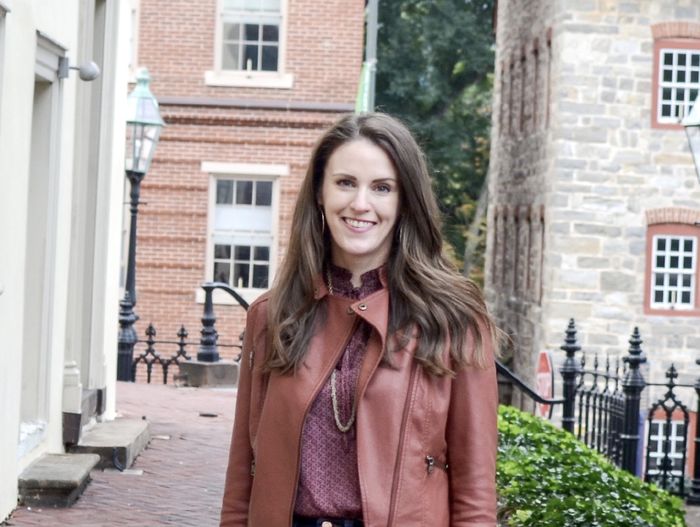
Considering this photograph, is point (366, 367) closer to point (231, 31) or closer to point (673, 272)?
point (231, 31)

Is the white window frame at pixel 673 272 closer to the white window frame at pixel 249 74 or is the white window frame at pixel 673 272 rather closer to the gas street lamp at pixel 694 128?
the white window frame at pixel 249 74

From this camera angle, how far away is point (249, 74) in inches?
951

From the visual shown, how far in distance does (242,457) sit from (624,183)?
23526 millimetres

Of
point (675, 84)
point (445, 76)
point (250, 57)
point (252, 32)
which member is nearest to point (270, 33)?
point (252, 32)

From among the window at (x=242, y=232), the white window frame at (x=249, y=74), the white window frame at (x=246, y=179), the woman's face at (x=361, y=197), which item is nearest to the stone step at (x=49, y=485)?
the woman's face at (x=361, y=197)

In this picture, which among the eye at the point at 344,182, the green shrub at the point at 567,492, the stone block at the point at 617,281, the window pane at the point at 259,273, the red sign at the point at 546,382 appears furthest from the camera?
the stone block at the point at 617,281

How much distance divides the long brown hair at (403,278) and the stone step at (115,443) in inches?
242

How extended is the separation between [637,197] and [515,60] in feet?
20.3

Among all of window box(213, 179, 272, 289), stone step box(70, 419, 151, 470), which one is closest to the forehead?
stone step box(70, 419, 151, 470)

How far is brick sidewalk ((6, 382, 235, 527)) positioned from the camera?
8000 mm

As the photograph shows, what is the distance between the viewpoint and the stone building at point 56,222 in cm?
758

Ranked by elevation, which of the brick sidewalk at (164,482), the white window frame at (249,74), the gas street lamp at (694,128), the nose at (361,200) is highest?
the white window frame at (249,74)

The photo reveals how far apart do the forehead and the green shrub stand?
3.41 m

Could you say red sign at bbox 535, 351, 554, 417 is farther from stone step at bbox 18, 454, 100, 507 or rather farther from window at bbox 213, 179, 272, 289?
stone step at bbox 18, 454, 100, 507
